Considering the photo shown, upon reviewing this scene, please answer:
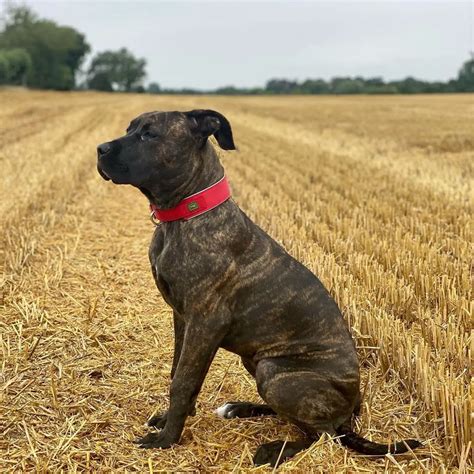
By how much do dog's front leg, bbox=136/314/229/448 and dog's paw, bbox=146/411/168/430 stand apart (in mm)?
242

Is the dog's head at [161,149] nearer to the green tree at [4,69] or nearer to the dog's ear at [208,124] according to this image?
the dog's ear at [208,124]

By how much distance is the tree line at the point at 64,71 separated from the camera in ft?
237

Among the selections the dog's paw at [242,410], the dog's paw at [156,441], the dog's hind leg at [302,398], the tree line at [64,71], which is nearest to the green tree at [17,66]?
the tree line at [64,71]

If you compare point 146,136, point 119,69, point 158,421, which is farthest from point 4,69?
point 158,421

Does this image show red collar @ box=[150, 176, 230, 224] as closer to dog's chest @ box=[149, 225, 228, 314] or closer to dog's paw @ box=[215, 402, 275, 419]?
dog's chest @ box=[149, 225, 228, 314]

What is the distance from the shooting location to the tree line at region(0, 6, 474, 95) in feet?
237

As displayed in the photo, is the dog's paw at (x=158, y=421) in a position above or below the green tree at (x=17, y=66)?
below

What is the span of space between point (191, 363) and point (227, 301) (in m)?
0.40

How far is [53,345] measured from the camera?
4.83 metres

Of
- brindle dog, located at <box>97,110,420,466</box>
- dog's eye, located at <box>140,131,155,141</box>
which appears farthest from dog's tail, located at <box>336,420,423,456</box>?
dog's eye, located at <box>140,131,155,141</box>

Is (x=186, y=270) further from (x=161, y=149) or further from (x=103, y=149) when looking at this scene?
(x=103, y=149)

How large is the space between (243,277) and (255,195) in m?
6.70

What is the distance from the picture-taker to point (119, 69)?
11131cm

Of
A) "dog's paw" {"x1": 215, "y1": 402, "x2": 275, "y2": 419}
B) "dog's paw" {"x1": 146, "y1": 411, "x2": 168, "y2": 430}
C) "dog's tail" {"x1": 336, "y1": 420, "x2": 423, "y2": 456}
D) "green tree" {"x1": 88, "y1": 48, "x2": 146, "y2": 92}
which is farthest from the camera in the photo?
"green tree" {"x1": 88, "y1": 48, "x2": 146, "y2": 92}
